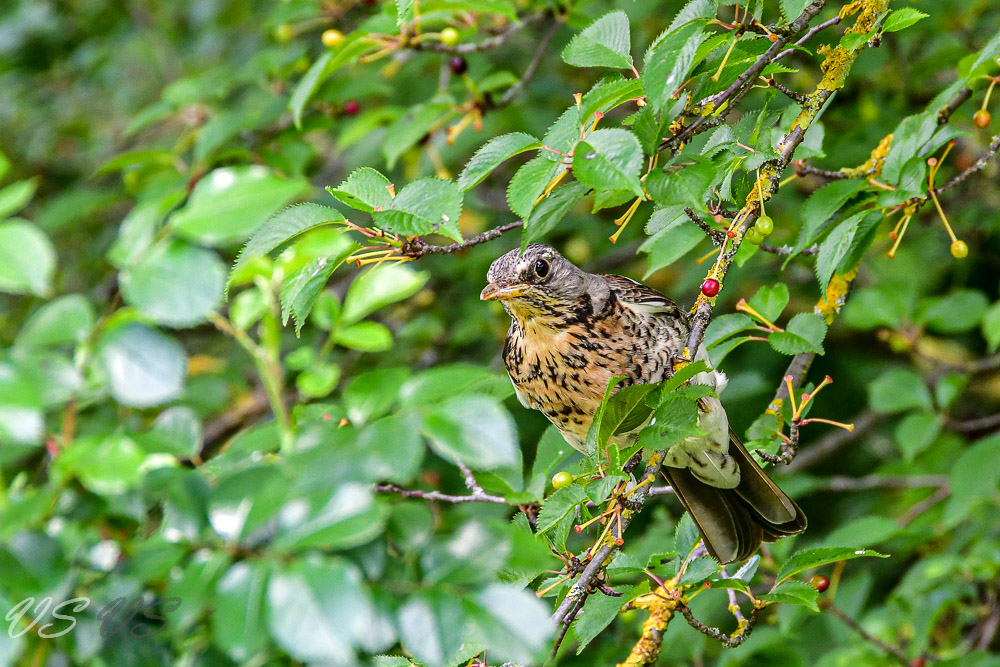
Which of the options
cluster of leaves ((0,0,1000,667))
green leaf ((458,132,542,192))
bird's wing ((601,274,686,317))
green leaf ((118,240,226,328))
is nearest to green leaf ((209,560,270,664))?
cluster of leaves ((0,0,1000,667))

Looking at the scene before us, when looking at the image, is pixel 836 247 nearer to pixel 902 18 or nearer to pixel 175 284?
pixel 902 18

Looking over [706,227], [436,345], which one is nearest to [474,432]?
[706,227]

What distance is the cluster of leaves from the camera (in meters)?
0.93

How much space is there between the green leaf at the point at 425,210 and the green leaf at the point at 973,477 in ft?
6.43

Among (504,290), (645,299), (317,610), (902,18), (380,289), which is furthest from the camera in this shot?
(645,299)

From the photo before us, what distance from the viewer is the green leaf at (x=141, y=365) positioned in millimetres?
915

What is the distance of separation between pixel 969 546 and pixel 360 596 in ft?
10.1

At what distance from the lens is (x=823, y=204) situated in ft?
6.34

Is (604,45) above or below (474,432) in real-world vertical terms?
above

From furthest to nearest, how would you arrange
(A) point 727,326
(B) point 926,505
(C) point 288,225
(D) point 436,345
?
(D) point 436,345 → (B) point 926,505 → (A) point 727,326 → (C) point 288,225

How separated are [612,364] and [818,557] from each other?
31.1 inches

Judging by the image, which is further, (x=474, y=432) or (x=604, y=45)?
(x=604, y=45)

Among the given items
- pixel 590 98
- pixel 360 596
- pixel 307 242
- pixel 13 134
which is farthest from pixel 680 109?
pixel 13 134

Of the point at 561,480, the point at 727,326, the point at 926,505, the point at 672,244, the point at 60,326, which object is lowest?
the point at 926,505
